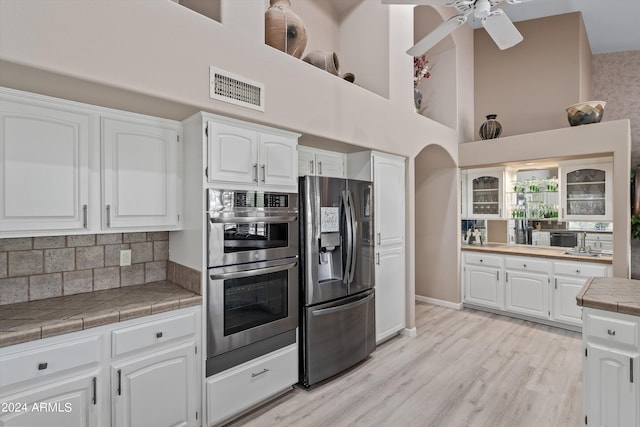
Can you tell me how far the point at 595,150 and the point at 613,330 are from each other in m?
2.74

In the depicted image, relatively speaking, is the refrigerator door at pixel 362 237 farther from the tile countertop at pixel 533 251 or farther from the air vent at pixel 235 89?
the tile countertop at pixel 533 251

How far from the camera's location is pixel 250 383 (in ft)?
7.68

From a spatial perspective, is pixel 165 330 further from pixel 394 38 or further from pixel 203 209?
pixel 394 38

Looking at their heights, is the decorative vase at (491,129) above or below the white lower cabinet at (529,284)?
above

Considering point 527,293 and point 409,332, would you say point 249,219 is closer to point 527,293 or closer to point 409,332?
point 409,332

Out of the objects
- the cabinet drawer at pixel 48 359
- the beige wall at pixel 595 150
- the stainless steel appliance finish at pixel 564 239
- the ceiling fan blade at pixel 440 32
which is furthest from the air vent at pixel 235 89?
the stainless steel appliance finish at pixel 564 239

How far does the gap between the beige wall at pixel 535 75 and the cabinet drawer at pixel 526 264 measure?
1.97 meters

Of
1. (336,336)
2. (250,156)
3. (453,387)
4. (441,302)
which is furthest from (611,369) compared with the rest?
(441,302)

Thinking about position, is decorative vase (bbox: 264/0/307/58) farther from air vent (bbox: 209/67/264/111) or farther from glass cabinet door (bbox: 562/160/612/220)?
glass cabinet door (bbox: 562/160/612/220)

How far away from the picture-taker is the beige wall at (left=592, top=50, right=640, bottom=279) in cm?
466

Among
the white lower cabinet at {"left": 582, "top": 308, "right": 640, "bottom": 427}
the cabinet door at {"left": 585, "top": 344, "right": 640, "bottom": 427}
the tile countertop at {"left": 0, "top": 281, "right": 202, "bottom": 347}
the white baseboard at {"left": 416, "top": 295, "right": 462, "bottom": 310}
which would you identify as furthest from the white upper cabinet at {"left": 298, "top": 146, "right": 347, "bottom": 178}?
the white baseboard at {"left": 416, "top": 295, "right": 462, "bottom": 310}

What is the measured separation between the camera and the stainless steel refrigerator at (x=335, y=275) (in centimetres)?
269

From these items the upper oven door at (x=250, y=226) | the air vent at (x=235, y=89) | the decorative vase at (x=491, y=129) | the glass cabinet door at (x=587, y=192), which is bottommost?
the upper oven door at (x=250, y=226)

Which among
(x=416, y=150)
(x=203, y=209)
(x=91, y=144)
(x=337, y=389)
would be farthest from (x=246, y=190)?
Answer: (x=416, y=150)
